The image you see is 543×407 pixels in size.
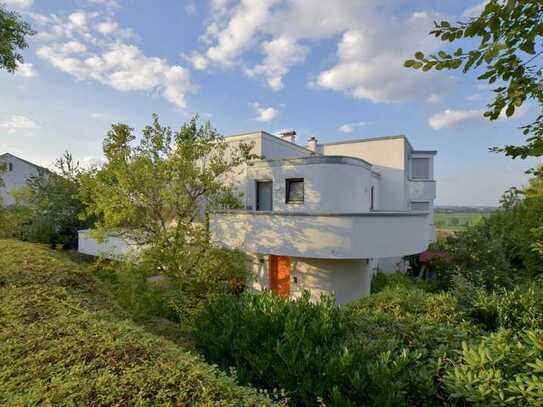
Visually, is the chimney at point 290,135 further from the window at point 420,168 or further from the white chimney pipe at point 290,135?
the window at point 420,168

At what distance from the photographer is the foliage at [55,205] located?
15.8m

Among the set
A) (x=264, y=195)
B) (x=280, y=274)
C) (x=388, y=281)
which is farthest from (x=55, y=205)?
(x=388, y=281)

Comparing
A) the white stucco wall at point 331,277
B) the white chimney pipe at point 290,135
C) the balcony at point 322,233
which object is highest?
the white chimney pipe at point 290,135

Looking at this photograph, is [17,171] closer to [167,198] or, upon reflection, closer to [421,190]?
[167,198]

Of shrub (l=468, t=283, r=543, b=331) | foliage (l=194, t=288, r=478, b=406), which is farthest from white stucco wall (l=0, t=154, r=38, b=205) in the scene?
shrub (l=468, t=283, r=543, b=331)

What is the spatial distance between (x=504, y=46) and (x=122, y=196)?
990 cm

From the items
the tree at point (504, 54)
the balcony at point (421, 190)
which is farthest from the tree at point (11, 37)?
the balcony at point (421, 190)

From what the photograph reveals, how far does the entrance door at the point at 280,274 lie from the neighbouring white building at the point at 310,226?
4 centimetres

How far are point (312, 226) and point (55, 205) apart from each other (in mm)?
16193

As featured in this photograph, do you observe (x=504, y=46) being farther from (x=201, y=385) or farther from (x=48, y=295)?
(x=48, y=295)

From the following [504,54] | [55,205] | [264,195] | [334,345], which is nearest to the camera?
[504,54]

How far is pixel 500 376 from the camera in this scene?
9.20 ft

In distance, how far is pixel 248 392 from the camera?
2291mm

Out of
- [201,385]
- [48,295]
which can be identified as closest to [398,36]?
[201,385]
